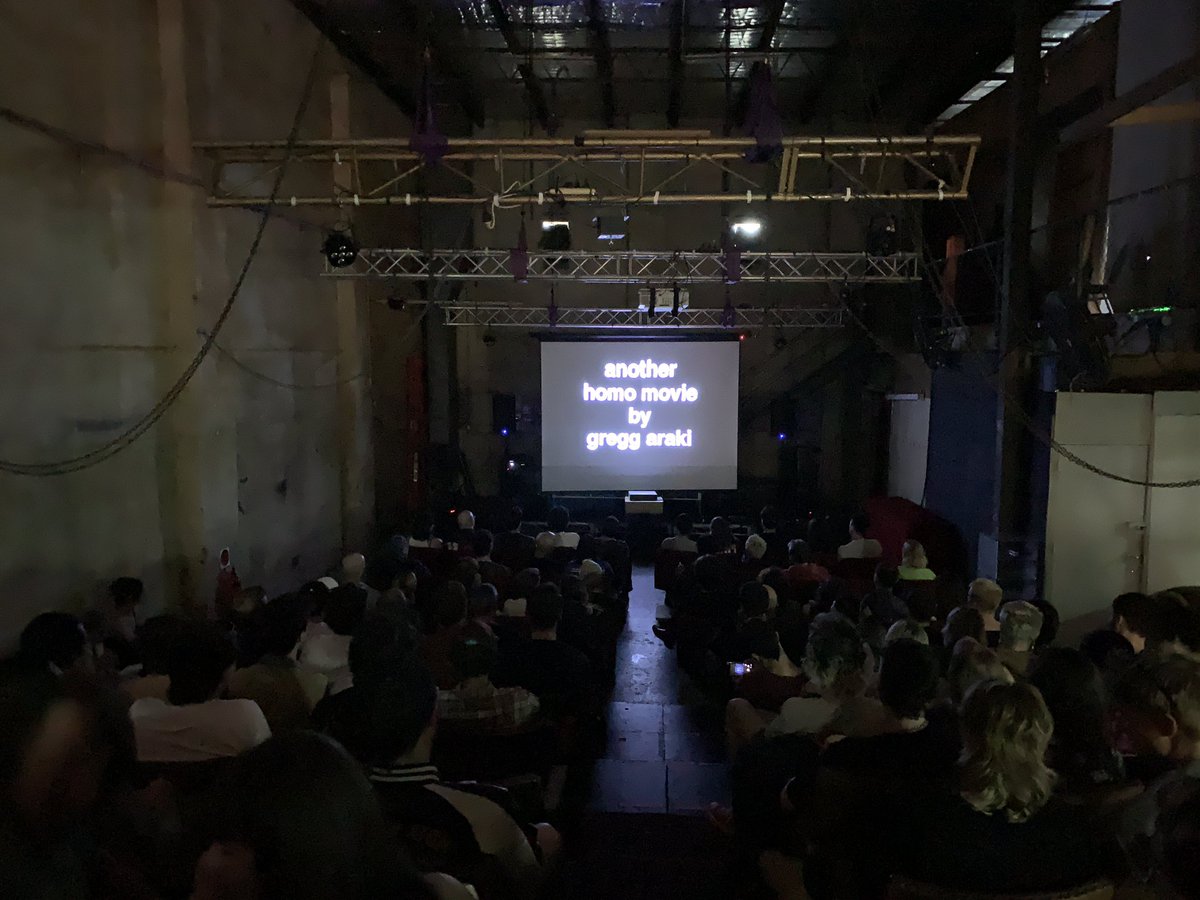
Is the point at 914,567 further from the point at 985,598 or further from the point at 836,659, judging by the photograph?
the point at 836,659

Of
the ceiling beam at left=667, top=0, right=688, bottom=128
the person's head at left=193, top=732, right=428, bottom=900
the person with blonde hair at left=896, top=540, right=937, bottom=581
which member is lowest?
the person with blonde hair at left=896, top=540, right=937, bottom=581

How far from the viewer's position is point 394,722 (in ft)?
6.02

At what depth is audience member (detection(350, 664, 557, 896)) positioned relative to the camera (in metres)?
1.75

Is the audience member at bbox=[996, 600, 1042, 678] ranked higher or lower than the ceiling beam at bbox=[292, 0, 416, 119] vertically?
lower

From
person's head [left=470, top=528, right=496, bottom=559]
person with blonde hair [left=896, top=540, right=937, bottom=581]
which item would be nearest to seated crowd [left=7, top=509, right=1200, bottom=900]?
person with blonde hair [left=896, top=540, right=937, bottom=581]

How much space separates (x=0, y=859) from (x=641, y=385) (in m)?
9.78

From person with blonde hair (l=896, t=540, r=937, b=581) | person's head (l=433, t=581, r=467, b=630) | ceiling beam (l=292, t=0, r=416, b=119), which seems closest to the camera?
person's head (l=433, t=581, r=467, b=630)

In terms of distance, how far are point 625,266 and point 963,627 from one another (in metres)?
9.53

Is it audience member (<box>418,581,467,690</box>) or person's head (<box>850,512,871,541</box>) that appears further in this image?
person's head (<box>850,512,871,541</box>)

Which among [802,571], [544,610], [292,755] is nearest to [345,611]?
[544,610]

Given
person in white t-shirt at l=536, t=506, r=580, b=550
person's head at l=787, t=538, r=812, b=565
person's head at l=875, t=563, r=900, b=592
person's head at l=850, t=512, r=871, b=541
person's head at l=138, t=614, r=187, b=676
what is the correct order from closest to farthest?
person's head at l=138, t=614, r=187, b=676
person's head at l=875, t=563, r=900, b=592
person's head at l=787, t=538, r=812, b=565
person in white t-shirt at l=536, t=506, r=580, b=550
person's head at l=850, t=512, r=871, b=541

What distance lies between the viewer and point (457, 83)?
10922 millimetres

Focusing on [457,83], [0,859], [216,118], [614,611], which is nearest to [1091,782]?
[0,859]

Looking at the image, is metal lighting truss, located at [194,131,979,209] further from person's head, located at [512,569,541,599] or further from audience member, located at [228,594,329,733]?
audience member, located at [228,594,329,733]
